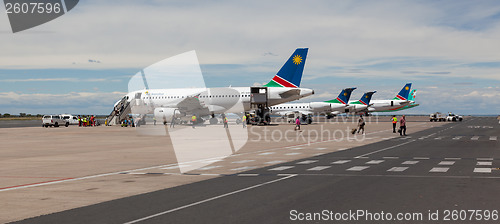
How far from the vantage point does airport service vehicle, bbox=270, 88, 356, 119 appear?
292ft

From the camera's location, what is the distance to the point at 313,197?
36.9 ft

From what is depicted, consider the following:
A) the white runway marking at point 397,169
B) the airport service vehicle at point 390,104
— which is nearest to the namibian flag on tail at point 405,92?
the airport service vehicle at point 390,104

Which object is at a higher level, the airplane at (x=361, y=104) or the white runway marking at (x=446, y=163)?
the airplane at (x=361, y=104)

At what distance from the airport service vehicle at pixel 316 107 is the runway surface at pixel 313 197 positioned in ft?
227

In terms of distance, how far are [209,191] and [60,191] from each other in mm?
3928

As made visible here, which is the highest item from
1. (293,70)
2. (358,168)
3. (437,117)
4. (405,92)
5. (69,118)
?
(293,70)

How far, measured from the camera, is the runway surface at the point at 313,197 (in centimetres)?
919

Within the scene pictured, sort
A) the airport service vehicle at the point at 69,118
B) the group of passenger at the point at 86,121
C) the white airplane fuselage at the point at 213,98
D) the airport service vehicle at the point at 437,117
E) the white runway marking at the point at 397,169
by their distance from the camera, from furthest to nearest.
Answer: the airport service vehicle at the point at 437,117 < the airport service vehicle at the point at 69,118 < the group of passenger at the point at 86,121 < the white airplane fuselage at the point at 213,98 < the white runway marking at the point at 397,169

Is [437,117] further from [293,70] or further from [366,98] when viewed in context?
[293,70]

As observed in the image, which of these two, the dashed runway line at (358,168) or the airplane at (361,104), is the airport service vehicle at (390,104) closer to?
the airplane at (361,104)

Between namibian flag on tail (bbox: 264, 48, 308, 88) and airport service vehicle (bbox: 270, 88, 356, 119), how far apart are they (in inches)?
696

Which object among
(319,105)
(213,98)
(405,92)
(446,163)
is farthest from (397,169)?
(405,92)

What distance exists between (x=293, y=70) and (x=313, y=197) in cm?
5715

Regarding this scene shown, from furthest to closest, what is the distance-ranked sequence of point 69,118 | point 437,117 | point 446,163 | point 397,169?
point 437,117 → point 69,118 → point 446,163 → point 397,169
